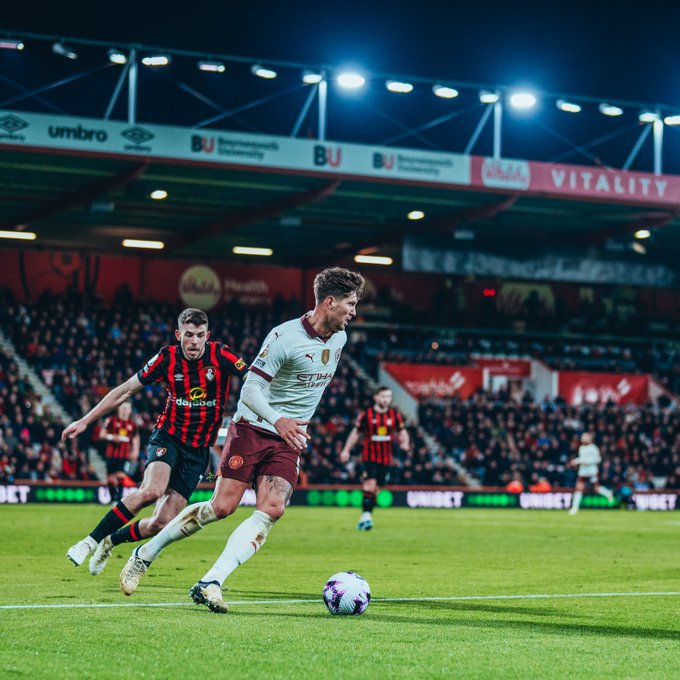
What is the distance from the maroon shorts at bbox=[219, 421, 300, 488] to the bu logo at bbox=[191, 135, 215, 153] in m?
20.7

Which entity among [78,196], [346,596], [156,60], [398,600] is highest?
[156,60]

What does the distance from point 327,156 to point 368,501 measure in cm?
1162

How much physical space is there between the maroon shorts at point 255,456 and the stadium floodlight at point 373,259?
32.3 m

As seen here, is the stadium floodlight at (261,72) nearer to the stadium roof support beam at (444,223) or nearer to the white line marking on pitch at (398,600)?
the stadium roof support beam at (444,223)

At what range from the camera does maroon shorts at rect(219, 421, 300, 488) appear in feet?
27.6

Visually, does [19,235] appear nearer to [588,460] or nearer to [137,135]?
[137,135]

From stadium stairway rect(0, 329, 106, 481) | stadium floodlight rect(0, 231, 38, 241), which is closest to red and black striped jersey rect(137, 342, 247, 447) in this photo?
stadium stairway rect(0, 329, 106, 481)

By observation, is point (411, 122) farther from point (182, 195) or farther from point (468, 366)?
point (468, 366)

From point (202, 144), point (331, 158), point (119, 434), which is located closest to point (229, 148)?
point (202, 144)

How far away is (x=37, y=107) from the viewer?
33.8 m

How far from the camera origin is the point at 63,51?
26906mm

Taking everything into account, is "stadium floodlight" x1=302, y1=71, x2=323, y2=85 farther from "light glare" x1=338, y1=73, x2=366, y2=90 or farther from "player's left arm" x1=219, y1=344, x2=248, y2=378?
"player's left arm" x1=219, y1=344, x2=248, y2=378

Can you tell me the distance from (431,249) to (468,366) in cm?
721

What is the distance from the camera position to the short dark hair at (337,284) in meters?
8.17
